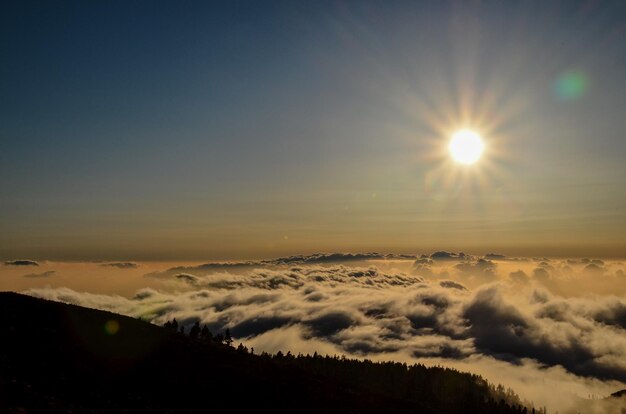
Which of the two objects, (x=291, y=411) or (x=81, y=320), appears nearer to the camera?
(x=291, y=411)

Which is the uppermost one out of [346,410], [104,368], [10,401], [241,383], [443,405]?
[10,401]

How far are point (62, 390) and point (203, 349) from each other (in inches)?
1323

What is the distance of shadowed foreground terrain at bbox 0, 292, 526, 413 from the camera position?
37656mm

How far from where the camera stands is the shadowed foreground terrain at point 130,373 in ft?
124

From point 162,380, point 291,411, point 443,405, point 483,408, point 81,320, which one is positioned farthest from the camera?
point 443,405

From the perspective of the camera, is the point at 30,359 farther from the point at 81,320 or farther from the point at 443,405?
the point at 443,405

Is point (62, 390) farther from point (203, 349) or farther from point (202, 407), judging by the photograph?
point (203, 349)

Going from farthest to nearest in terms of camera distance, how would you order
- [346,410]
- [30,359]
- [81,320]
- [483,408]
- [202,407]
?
[483,408]
[81,320]
[346,410]
[202,407]
[30,359]

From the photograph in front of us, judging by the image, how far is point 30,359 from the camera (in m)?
42.8

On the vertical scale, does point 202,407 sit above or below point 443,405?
above

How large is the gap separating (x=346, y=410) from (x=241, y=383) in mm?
16208

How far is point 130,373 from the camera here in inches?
2002

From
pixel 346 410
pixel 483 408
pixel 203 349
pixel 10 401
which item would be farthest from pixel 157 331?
pixel 483 408

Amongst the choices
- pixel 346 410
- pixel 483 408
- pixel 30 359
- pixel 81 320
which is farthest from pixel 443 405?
pixel 30 359
